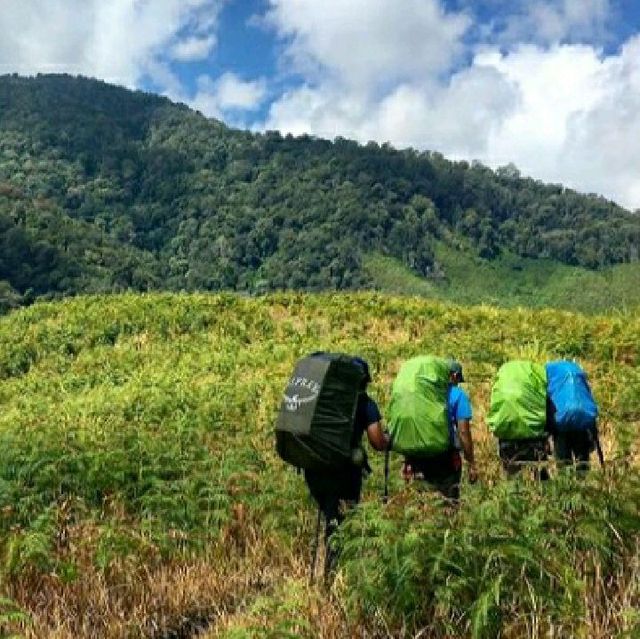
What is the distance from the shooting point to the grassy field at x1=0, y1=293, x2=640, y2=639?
12.8ft

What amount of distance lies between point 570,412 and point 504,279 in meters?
182

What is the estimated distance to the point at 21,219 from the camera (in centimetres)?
10750

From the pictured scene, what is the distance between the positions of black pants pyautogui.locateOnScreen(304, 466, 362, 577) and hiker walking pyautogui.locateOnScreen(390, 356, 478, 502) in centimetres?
47

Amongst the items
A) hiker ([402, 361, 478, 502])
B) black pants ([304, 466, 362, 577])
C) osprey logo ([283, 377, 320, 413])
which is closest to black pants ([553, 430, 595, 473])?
hiker ([402, 361, 478, 502])

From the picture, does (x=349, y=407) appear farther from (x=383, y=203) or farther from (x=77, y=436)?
(x=383, y=203)

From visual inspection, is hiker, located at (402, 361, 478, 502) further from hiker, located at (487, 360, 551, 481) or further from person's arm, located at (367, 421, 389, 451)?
hiker, located at (487, 360, 551, 481)

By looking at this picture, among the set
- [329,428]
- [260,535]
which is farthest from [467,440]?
[260,535]

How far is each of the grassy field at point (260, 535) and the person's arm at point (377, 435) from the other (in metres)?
0.58

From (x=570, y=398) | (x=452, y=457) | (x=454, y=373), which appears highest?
(x=454, y=373)

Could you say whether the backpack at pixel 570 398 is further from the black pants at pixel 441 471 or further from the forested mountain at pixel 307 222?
the forested mountain at pixel 307 222

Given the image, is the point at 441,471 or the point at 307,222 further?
the point at 307,222

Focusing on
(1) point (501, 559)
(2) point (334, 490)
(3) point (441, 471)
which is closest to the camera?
(1) point (501, 559)

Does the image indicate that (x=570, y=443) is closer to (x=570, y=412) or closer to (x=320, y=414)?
(x=570, y=412)

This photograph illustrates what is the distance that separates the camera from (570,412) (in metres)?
6.80
